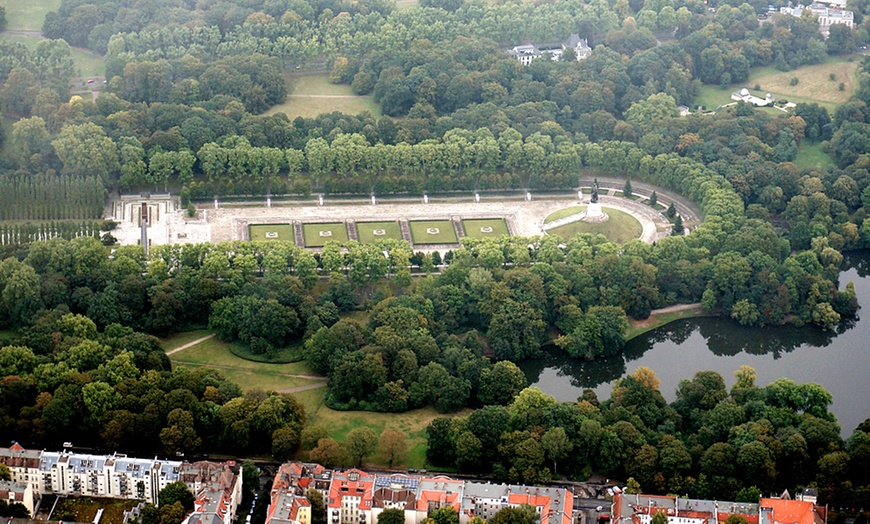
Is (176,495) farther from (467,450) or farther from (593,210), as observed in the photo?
(593,210)

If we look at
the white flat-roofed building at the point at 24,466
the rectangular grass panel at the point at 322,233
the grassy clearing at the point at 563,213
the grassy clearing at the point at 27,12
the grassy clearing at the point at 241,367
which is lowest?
the white flat-roofed building at the point at 24,466

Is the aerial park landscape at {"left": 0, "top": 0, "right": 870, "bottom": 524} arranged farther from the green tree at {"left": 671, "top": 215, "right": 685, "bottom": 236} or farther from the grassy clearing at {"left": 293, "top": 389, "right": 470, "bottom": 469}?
the green tree at {"left": 671, "top": 215, "right": 685, "bottom": 236}

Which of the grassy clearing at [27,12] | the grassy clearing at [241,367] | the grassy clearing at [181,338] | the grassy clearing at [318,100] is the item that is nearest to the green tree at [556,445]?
the grassy clearing at [241,367]

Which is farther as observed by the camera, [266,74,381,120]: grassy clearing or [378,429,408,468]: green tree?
[266,74,381,120]: grassy clearing

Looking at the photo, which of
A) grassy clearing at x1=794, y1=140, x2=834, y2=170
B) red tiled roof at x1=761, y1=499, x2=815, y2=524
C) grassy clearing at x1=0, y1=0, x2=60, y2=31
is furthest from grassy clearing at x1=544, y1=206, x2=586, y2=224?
grassy clearing at x1=0, y1=0, x2=60, y2=31

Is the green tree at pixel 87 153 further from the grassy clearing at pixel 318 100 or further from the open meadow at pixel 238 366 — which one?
the open meadow at pixel 238 366
